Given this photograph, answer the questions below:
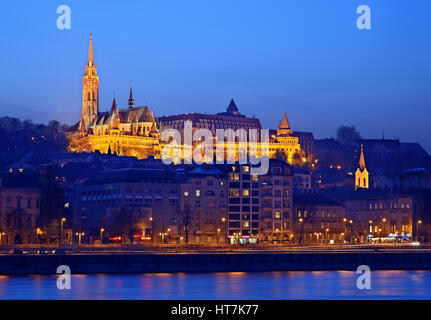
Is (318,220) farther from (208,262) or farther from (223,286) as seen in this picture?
(223,286)

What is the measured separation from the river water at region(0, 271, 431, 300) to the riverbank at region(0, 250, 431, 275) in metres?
2.08

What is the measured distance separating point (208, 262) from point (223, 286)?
15102mm

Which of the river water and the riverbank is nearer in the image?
the river water

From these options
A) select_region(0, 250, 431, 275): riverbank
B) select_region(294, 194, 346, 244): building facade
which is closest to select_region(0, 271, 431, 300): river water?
select_region(0, 250, 431, 275): riverbank

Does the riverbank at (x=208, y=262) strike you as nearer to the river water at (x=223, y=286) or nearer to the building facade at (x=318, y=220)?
the river water at (x=223, y=286)

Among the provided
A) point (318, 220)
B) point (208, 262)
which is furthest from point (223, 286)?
point (318, 220)

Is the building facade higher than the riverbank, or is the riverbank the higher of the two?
the building facade

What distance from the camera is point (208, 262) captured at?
91.1 metres

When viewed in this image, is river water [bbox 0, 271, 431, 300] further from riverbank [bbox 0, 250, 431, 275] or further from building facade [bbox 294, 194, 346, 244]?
building facade [bbox 294, 194, 346, 244]

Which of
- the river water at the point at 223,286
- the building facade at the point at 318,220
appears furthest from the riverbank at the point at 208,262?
the building facade at the point at 318,220

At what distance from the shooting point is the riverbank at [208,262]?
3403 inches

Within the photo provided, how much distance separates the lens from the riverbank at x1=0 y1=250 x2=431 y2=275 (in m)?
86.4

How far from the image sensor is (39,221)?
436 ft

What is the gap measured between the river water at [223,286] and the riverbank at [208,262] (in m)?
2.08
